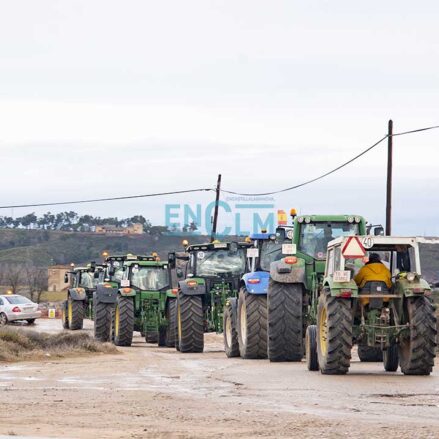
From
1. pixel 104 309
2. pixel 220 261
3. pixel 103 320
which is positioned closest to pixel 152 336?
pixel 103 320

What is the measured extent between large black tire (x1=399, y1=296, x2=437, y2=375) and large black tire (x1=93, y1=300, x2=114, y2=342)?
714 inches

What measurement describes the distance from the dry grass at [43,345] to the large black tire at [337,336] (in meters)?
7.20

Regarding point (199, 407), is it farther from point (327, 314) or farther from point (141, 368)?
point (141, 368)

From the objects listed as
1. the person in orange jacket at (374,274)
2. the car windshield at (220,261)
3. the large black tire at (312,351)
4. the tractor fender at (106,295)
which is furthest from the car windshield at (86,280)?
the person in orange jacket at (374,274)

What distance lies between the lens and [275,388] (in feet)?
55.8

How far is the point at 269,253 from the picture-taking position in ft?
88.6

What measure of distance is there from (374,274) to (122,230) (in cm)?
13356

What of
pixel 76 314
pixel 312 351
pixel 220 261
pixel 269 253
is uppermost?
pixel 269 253

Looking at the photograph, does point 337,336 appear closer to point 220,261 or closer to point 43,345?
point 43,345

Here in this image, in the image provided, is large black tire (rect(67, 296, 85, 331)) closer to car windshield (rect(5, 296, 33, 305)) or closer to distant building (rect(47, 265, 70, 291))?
car windshield (rect(5, 296, 33, 305))

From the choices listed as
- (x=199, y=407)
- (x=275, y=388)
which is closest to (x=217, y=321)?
(x=275, y=388)

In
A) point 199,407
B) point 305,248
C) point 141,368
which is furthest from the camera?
point 305,248

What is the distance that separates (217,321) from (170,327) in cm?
268

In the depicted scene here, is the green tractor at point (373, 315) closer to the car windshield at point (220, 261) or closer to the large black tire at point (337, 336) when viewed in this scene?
the large black tire at point (337, 336)
